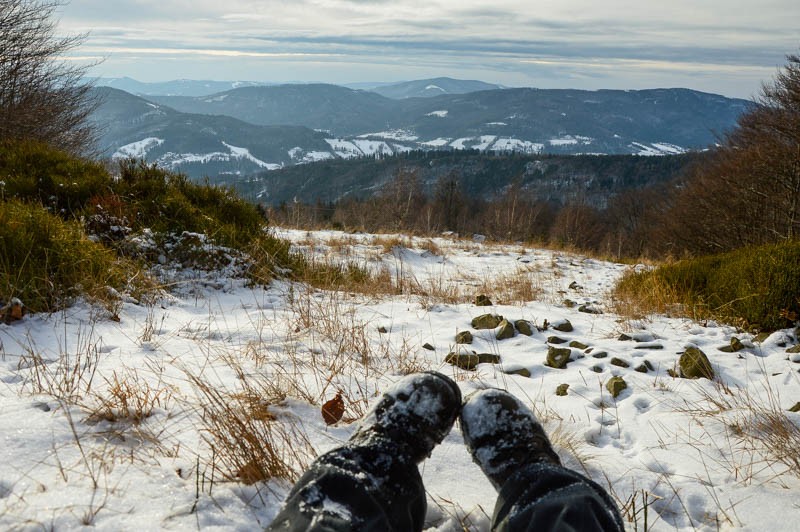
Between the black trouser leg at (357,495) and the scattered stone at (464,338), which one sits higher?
the black trouser leg at (357,495)

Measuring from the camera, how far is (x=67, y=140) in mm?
23969

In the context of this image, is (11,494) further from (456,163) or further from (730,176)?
(456,163)

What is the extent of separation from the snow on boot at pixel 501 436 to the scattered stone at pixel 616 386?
1.40 meters

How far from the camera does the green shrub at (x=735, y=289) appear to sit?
3.97 metres

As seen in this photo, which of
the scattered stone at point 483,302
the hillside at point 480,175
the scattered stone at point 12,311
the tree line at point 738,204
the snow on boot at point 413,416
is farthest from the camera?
the hillside at point 480,175

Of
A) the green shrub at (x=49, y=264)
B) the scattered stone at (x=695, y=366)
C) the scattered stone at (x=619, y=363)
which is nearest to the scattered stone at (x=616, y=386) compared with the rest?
the scattered stone at (x=619, y=363)

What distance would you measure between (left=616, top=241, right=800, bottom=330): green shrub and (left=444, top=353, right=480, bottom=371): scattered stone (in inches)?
99.8

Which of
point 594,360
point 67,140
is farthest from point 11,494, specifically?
point 67,140

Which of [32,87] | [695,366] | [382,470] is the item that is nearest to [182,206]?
[382,470]

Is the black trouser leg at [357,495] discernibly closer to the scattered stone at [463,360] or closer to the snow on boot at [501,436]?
the snow on boot at [501,436]

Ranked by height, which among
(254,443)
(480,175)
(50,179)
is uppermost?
(50,179)

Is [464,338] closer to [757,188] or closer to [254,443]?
[254,443]

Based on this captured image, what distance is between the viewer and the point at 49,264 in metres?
3.74

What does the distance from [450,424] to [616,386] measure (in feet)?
5.41
